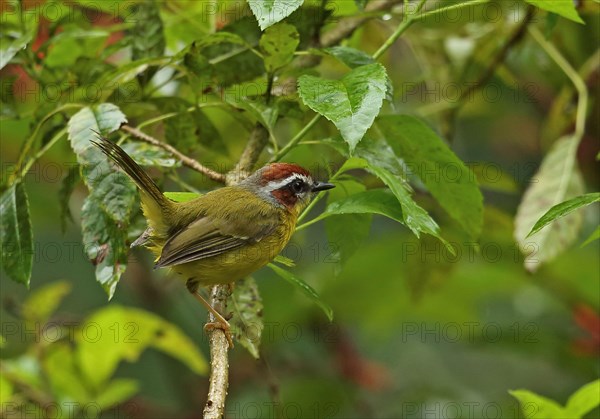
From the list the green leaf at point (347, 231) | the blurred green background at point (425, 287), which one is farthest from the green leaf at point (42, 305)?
the green leaf at point (347, 231)

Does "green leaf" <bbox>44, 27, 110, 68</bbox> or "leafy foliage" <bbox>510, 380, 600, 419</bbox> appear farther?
"green leaf" <bbox>44, 27, 110, 68</bbox>

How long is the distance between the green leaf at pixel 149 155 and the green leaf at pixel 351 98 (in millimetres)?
550

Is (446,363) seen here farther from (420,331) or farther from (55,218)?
(55,218)

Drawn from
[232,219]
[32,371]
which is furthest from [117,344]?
[232,219]

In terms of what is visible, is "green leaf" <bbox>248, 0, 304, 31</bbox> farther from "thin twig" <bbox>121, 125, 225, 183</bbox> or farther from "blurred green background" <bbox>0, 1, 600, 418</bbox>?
"blurred green background" <bbox>0, 1, 600, 418</bbox>

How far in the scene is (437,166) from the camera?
8.95 feet

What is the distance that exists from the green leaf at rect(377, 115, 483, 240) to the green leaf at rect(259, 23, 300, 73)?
381 millimetres

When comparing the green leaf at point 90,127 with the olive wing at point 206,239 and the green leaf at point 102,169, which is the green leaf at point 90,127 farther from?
the olive wing at point 206,239

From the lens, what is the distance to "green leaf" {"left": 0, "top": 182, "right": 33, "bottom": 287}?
2.65m

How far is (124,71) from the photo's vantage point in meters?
2.78

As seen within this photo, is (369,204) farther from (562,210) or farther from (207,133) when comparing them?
(207,133)

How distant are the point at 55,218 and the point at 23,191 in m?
2.01

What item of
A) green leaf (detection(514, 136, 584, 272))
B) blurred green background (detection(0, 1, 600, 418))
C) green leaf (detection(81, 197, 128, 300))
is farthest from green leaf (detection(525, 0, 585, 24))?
green leaf (detection(81, 197, 128, 300))

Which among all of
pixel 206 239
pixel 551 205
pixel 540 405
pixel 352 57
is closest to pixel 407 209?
pixel 352 57
